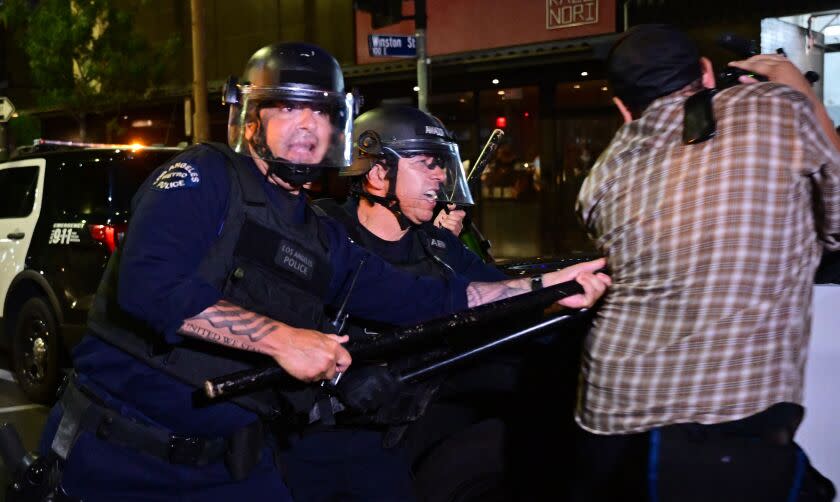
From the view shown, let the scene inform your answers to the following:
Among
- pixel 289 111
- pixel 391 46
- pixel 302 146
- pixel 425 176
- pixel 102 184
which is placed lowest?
pixel 102 184

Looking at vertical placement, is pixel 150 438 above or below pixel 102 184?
below

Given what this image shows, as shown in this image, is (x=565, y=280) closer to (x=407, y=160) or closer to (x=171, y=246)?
(x=407, y=160)

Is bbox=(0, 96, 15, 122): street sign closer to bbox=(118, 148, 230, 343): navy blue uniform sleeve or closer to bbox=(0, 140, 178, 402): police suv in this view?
bbox=(0, 140, 178, 402): police suv

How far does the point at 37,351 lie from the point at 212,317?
6447 millimetres

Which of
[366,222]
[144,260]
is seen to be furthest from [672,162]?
[366,222]

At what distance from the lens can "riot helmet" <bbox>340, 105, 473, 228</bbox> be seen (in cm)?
391

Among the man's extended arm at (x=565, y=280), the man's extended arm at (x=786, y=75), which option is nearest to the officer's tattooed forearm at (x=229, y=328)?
the man's extended arm at (x=565, y=280)

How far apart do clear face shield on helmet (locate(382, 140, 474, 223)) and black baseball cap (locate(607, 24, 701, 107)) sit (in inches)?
62.2

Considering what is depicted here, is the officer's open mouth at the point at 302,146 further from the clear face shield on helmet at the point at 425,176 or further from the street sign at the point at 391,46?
the street sign at the point at 391,46

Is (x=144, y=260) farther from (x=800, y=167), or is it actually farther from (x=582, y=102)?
(x=582, y=102)

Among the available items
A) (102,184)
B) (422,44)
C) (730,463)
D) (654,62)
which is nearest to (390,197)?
(654,62)

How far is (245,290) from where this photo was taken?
2.51 m

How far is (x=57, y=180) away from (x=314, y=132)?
6039mm

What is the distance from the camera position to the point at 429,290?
313 cm
